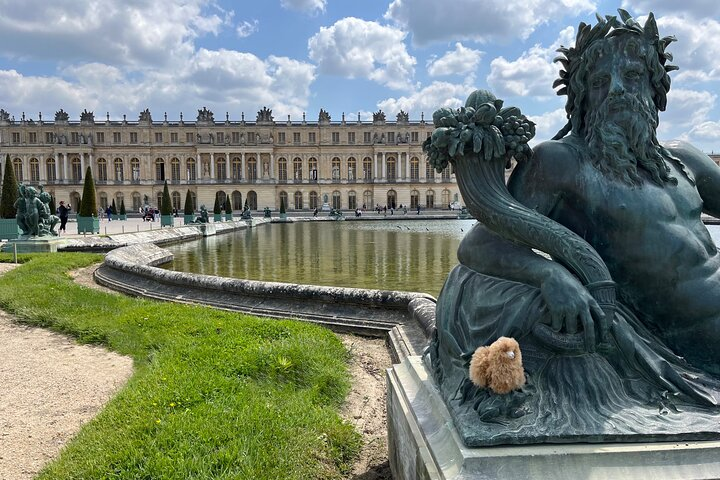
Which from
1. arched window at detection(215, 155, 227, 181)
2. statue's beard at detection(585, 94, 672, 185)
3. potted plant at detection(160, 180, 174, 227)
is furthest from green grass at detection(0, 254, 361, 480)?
arched window at detection(215, 155, 227, 181)

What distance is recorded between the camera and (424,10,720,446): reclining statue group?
1.61 meters

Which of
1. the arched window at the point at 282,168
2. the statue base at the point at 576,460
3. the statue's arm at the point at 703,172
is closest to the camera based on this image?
the statue base at the point at 576,460

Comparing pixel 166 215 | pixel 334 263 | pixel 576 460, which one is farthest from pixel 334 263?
pixel 166 215

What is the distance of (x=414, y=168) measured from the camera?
6056 cm

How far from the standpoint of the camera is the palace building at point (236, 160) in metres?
58.2

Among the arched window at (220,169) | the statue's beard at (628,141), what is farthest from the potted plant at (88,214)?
the arched window at (220,169)

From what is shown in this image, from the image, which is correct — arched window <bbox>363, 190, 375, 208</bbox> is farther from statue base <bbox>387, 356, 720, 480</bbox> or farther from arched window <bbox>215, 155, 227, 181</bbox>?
statue base <bbox>387, 356, 720, 480</bbox>

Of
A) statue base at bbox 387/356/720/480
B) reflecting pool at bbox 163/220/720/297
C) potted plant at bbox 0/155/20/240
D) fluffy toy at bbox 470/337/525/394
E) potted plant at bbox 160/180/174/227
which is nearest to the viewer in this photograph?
statue base at bbox 387/356/720/480

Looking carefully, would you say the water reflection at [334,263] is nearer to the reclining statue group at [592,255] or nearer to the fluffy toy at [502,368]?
the reclining statue group at [592,255]

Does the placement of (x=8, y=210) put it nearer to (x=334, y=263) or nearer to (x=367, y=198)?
(x=334, y=263)

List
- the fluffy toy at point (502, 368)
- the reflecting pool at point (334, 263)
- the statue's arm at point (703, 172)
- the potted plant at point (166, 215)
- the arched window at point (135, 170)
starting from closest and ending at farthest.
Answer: the fluffy toy at point (502, 368) < the statue's arm at point (703, 172) < the reflecting pool at point (334, 263) < the potted plant at point (166, 215) < the arched window at point (135, 170)

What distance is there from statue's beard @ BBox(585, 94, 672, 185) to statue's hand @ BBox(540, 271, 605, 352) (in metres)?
0.47

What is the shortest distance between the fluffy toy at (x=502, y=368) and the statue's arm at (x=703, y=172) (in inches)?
42.2

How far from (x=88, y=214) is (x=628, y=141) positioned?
24109 mm
